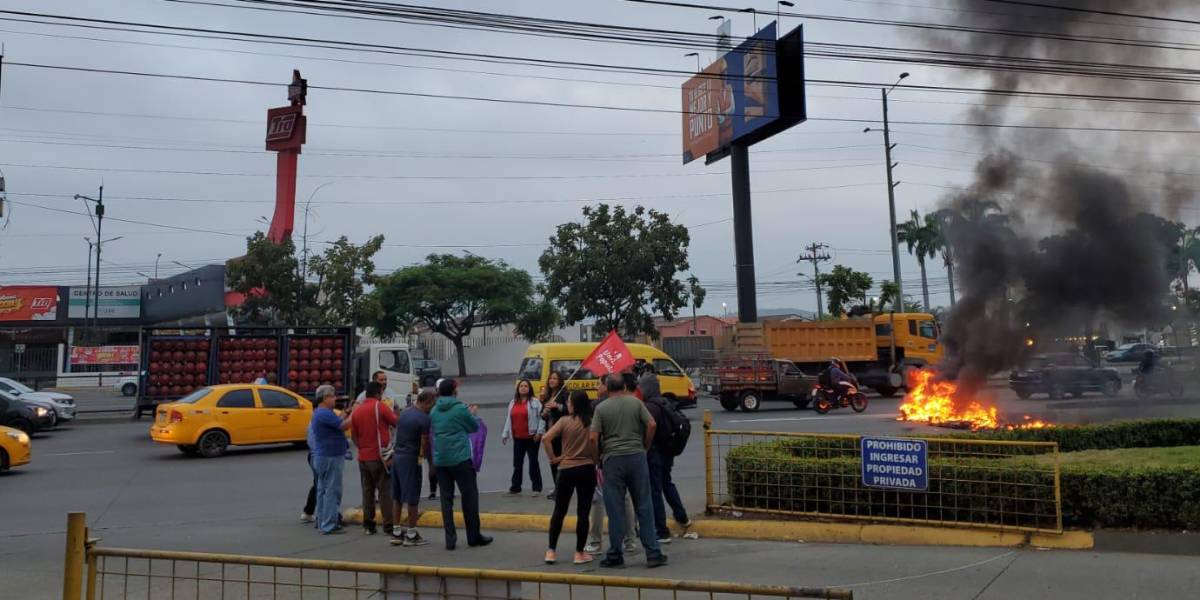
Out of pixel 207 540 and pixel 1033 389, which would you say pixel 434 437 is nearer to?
pixel 207 540

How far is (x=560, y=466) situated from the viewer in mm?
6992

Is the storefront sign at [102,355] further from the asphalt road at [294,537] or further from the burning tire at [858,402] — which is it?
the burning tire at [858,402]

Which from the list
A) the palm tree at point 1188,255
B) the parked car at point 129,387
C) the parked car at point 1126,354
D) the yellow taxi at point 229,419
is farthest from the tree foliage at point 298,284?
the palm tree at point 1188,255

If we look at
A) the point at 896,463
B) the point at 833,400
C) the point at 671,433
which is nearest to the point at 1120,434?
the point at 896,463

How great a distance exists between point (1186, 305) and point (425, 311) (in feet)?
129

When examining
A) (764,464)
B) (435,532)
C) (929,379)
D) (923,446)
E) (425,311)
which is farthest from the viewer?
(425,311)

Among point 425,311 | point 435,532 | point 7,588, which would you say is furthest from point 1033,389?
point 425,311

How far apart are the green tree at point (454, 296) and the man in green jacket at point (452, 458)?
4339 centimetres

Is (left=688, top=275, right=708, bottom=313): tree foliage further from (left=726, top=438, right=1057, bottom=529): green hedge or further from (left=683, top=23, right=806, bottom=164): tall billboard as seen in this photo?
(left=726, top=438, right=1057, bottom=529): green hedge

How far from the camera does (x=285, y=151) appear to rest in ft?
108

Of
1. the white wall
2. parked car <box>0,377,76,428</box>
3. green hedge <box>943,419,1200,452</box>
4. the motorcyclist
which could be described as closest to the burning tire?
the motorcyclist

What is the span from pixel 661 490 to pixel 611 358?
12.0ft

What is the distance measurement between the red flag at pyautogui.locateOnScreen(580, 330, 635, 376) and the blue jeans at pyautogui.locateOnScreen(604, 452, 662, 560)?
4.24 meters

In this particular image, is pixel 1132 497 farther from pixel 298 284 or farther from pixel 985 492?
pixel 298 284
